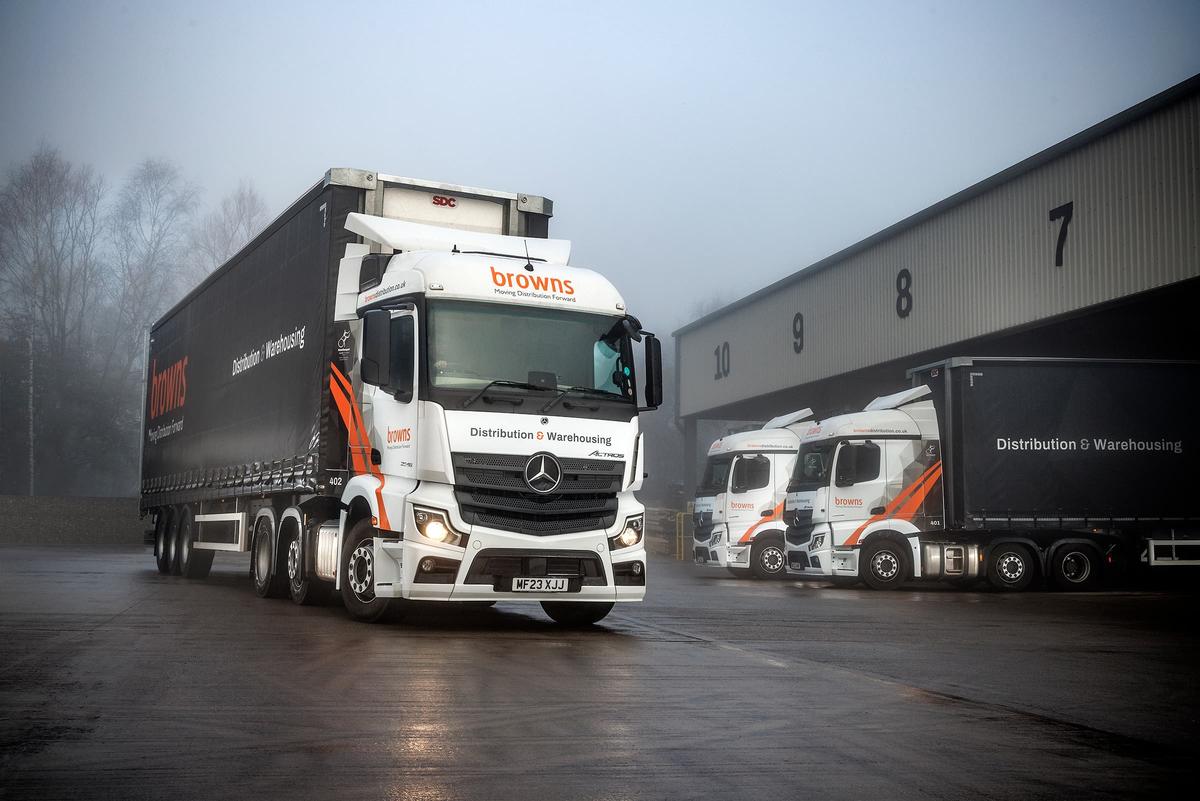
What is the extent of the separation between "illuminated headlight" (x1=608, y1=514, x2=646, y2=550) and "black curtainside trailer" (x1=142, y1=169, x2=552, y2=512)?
297 cm

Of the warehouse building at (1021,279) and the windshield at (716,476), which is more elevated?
the warehouse building at (1021,279)

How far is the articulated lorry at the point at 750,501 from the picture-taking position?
24.8 m

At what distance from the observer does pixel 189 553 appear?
1867cm

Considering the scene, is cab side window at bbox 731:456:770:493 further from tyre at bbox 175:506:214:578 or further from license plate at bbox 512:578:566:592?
license plate at bbox 512:578:566:592

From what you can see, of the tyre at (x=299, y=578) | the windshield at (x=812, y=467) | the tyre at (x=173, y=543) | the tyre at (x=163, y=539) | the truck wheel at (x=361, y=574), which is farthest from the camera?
the windshield at (x=812, y=467)

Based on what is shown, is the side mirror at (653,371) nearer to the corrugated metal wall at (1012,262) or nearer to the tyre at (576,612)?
the tyre at (576,612)

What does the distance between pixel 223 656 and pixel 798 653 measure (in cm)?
434

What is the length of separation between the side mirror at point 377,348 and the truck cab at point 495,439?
0.04 feet

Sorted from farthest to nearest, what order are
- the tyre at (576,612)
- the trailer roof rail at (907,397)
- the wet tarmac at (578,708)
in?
the trailer roof rail at (907,397)
the tyre at (576,612)
the wet tarmac at (578,708)

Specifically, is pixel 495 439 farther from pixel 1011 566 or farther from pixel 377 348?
pixel 1011 566

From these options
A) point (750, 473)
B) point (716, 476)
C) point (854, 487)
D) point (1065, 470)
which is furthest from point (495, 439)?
point (716, 476)

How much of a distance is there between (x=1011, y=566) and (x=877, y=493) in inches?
94.8

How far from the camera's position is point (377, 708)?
21.4ft

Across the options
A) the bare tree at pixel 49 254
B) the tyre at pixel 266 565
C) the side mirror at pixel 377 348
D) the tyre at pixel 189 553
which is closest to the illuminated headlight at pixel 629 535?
the side mirror at pixel 377 348
